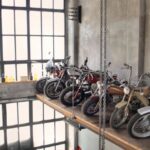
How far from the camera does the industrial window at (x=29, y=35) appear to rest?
804 cm

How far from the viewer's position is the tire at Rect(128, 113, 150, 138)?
4.00 metres

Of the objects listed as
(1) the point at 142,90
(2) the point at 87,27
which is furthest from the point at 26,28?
(1) the point at 142,90

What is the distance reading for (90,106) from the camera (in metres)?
5.11

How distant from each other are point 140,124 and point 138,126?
0.18ft

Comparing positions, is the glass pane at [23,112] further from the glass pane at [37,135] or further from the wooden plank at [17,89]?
the wooden plank at [17,89]

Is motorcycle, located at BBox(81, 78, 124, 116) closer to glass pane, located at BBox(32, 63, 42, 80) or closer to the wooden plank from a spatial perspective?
the wooden plank

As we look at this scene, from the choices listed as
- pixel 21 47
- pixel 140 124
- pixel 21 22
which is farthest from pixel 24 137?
pixel 140 124

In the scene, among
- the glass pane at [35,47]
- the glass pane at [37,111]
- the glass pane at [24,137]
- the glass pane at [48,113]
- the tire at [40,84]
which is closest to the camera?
the tire at [40,84]

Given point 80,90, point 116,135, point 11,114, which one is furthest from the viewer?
point 11,114

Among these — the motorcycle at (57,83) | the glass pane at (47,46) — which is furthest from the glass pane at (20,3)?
→ the motorcycle at (57,83)

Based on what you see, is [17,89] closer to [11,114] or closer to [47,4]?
[11,114]

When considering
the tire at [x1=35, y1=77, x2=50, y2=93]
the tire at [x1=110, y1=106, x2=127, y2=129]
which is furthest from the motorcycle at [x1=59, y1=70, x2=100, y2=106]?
the tire at [x1=35, y1=77, x2=50, y2=93]

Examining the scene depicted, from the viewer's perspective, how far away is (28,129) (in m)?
8.66

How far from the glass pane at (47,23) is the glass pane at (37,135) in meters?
3.11
